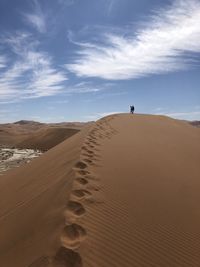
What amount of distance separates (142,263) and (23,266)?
132cm

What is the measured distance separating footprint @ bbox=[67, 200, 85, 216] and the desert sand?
0.04ft

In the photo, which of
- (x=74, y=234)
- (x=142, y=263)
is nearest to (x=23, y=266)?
(x=74, y=234)

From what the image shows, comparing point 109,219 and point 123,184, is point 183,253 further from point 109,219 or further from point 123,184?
point 123,184

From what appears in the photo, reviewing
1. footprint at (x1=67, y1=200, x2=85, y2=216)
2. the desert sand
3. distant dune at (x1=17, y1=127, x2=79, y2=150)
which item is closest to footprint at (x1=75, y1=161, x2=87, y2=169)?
the desert sand

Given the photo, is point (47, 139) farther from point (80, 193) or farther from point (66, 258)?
point (66, 258)

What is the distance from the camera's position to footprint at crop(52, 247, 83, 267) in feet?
12.4

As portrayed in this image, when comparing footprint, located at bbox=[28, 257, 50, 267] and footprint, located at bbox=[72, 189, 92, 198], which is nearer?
footprint, located at bbox=[28, 257, 50, 267]

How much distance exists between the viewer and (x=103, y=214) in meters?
→ 5.00

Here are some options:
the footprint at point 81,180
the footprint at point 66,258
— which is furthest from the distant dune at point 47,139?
the footprint at point 66,258

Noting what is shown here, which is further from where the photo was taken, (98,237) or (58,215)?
(58,215)

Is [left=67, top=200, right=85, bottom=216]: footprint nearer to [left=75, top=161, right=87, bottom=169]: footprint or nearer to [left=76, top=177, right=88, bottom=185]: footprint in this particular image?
[left=76, top=177, right=88, bottom=185]: footprint

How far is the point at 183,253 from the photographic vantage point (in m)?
4.52

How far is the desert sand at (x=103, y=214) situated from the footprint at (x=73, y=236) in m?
0.01

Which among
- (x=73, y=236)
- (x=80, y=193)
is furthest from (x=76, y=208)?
(x=73, y=236)
